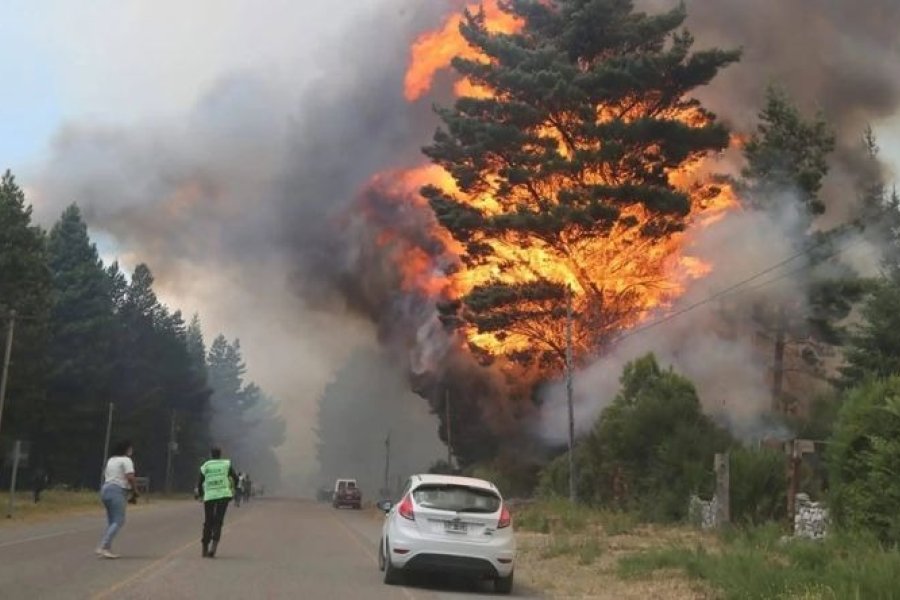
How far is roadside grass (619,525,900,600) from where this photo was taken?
8.95 m

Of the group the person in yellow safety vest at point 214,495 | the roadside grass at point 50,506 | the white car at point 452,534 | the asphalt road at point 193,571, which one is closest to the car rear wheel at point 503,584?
the white car at point 452,534

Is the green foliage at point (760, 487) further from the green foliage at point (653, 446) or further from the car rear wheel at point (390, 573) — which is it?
the car rear wheel at point (390, 573)

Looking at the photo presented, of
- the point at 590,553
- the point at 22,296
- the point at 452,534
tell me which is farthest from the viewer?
the point at 22,296

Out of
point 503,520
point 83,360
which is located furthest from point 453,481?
point 83,360

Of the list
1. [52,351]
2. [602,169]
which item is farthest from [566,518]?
[52,351]

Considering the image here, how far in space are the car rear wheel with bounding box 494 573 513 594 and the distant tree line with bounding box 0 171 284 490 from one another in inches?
1204

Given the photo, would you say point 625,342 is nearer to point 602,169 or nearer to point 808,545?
point 602,169

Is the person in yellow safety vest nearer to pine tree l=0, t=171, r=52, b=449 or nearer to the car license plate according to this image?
the car license plate

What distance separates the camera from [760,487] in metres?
21.7

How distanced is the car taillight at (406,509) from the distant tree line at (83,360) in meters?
29.5

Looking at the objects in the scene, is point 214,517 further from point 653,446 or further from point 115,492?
point 653,446

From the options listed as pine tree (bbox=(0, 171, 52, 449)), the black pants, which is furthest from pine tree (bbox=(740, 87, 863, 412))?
pine tree (bbox=(0, 171, 52, 449))

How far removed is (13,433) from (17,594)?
50609mm

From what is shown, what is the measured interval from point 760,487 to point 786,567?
11.3 meters
